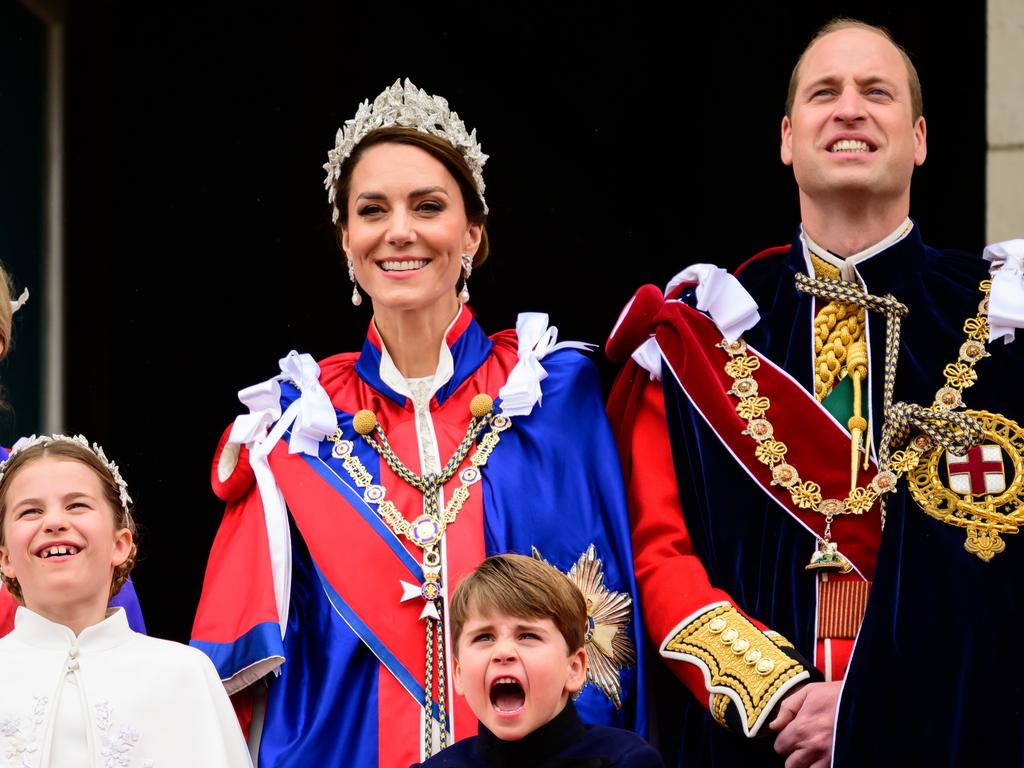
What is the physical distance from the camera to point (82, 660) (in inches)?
157

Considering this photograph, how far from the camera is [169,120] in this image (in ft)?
20.8

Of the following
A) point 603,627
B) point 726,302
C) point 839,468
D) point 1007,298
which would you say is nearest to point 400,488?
point 603,627

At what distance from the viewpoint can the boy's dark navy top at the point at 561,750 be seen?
3695 millimetres

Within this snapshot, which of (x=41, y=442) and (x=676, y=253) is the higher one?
(x=676, y=253)

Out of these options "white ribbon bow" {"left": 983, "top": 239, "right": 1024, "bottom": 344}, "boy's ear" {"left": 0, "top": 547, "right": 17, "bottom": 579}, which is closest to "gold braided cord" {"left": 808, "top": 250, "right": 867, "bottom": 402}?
"white ribbon bow" {"left": 983, "top": 239, "right": 1024, "bottom": 344}

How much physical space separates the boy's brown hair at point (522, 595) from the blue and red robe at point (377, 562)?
447 millimetres

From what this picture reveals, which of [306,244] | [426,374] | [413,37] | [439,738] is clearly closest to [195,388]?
[306,244]

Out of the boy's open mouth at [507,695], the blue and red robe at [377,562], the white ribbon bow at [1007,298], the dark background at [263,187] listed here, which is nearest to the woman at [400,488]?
the blue and red robe at [377,562]

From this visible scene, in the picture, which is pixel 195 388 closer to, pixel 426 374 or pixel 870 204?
pixel 426 374

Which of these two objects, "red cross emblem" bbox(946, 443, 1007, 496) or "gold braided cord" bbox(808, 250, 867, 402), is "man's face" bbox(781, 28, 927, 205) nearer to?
"gold braided cord" bbox(808, 250, 867, 402)

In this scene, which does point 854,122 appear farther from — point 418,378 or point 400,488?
point 400,488

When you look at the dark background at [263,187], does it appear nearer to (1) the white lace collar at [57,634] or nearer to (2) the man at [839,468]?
(2) the man at [839,468]

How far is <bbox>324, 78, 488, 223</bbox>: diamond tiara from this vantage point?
4.63 m

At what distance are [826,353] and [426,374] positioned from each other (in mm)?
837
